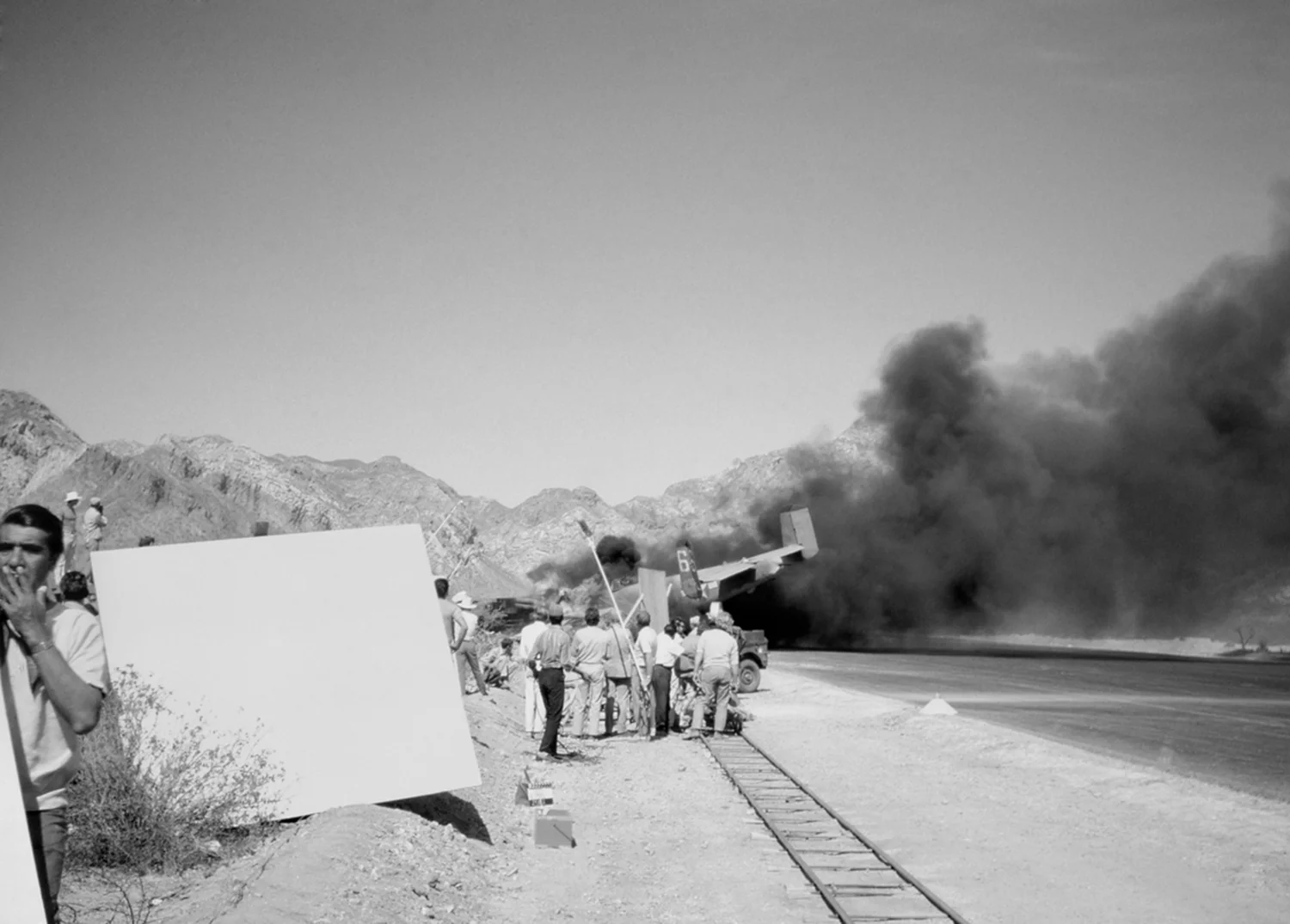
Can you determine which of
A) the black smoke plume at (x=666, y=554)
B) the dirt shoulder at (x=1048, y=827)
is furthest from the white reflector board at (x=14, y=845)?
the black smoke plume at (x=666, y=554)

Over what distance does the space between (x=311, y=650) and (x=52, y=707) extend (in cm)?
495

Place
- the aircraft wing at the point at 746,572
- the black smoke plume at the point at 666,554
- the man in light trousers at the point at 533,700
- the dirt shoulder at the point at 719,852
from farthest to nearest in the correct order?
the black smoke plume at the point at 666,554
the aircraft wing at the point at 746,572
the man in light trousers at the point at 533,700
the dirt shoulder at the point at 719,852

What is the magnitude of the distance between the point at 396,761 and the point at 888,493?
63.0m

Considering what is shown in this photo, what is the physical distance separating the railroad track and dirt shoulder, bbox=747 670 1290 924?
0.25 metres

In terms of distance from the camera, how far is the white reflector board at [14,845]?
341 cm

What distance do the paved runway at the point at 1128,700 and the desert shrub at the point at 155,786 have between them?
38.7 feet

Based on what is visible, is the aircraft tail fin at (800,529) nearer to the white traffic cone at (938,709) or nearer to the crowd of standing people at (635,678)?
the white traffic cone at (938,709)

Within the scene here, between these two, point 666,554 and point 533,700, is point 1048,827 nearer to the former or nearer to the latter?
point 533,700

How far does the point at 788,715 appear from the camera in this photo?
22047mm

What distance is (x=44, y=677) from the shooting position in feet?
11.1

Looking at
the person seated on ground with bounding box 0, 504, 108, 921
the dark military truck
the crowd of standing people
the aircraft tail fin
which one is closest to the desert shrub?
the person seated on ground with bounding box 0, 504, 108, 921

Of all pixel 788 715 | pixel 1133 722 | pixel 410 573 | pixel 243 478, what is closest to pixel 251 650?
pixel 410 573

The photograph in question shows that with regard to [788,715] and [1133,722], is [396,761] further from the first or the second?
[1133,722]

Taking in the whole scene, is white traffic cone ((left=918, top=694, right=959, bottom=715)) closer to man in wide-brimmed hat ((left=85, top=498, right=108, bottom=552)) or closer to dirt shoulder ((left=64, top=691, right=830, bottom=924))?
dirt shoulder ((left=64, top=691, right=830, bottom=924))
